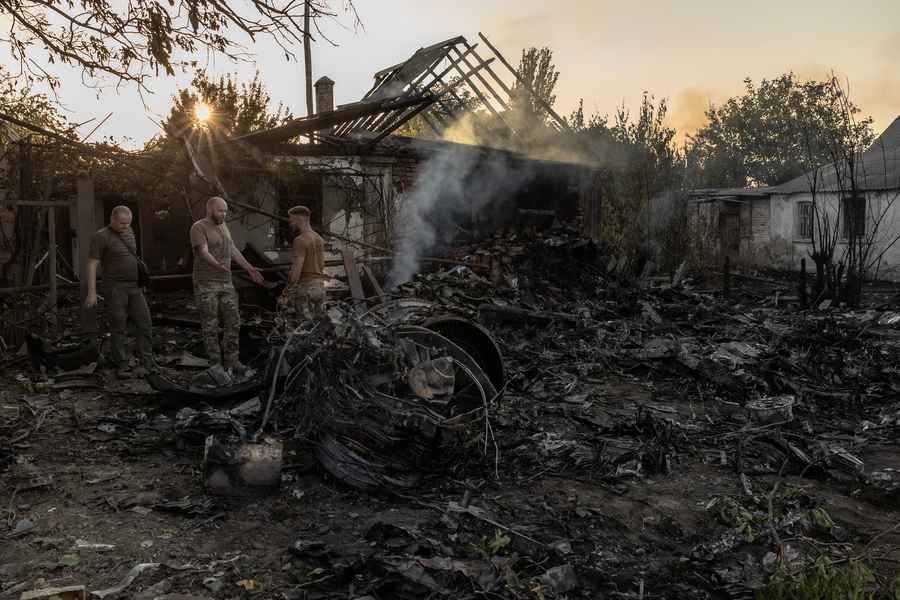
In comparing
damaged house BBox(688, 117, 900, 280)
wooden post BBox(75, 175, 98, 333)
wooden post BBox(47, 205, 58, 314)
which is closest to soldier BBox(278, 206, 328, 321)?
wooden post BBox(75, 175, 98, 333)

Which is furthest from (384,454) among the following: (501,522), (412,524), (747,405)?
(747,405)

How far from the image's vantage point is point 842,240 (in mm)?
20625

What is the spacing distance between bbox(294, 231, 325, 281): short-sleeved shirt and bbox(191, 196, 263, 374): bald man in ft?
1.69

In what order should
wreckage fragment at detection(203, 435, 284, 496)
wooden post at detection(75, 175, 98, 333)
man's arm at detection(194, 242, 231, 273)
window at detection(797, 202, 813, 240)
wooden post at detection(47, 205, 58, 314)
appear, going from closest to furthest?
wreckage fragment at detection(203, 435, 284, 496) < man's arm at detection(194, 242, 231, 273) < wooden post at detection(47, 205, 58, 314) < wooden post at detection(75, 175, 98, 333) < window at detection(797, 202, 813, 240)

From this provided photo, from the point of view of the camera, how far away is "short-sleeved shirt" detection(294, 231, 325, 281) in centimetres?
689

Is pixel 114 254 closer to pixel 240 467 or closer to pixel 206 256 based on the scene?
pixel 206 256

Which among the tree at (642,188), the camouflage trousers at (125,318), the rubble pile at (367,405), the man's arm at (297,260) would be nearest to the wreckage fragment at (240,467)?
the rubble pile at (367,405)

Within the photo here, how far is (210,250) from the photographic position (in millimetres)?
6793

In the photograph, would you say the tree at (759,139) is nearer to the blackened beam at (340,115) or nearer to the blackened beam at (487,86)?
the blackened beam at (487,86)

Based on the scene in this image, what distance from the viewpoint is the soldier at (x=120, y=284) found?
6.92m

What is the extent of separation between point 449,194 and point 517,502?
12.8 m

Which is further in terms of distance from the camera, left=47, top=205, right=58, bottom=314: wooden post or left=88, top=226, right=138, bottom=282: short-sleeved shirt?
left=47, top=205, right=58, bottom=314: wooden post

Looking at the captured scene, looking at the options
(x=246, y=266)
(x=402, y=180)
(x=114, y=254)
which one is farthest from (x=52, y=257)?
(x=402, y=180)

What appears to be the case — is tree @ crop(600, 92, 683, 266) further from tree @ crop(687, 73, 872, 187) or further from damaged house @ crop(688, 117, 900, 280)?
tree @ crop(687, 73, 872, 187)
